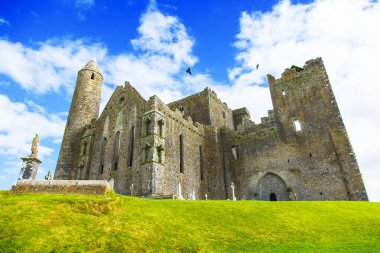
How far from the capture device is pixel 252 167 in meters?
31.2

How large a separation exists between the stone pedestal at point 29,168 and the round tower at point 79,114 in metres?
11.1

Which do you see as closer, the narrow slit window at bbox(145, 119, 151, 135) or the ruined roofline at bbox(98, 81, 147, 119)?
the narrow slit window at bbox(145, 119, 151, 135)

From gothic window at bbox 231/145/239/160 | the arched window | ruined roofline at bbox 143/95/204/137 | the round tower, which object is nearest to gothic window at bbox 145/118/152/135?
ruined roofline at bbox 143/95/204/137

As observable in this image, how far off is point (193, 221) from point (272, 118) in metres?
20.6

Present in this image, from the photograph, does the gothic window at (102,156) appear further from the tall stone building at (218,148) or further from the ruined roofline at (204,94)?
the ruined roofline at (204,94)

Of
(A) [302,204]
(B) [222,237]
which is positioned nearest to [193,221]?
(B) [222,237]

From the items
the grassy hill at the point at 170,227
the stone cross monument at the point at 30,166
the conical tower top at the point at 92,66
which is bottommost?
the grassy hill at the point at 170,227

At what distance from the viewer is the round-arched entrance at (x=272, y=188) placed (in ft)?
94.5

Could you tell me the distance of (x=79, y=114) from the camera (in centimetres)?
3566

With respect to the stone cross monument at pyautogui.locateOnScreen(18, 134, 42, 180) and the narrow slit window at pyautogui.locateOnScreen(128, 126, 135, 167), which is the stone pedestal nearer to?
the stone cross monument at pyautogui.locateOnScreen(18, 134, 42, 180)

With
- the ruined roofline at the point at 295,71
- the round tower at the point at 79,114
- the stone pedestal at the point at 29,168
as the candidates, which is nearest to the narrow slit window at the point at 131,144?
the stone pedestal at the point at 29,168

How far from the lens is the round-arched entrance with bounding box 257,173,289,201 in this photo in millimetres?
28797

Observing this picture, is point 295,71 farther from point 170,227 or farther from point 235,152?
point 170,227

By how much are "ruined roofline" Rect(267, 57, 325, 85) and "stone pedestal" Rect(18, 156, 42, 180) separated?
2567 centimetres
